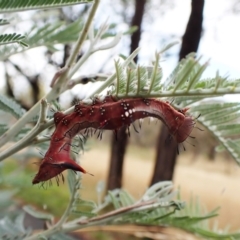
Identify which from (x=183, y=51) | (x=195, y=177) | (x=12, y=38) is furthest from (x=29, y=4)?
(x=195, y=177)

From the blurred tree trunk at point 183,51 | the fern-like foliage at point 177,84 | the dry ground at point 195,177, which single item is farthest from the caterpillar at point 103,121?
the dry ground at point 195,177

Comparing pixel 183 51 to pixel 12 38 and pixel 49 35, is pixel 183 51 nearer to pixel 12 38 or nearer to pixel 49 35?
pixel 49 35

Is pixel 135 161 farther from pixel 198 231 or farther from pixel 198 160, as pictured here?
pixel 198 231

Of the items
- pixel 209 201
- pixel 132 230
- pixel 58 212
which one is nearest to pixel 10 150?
pixel 132 230

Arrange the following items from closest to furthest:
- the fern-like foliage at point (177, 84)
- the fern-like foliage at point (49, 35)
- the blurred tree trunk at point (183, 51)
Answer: the fern-like foliage at point (177, 84)
the fern-like foliage at point (49, 35)
the blurred tree trunk at point (183, 51)

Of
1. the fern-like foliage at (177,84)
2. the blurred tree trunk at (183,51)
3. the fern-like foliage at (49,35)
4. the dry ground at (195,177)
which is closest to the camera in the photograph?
the fern-like foliage at (177,84)

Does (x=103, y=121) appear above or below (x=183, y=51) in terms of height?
below

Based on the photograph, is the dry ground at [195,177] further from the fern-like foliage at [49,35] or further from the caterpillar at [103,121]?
the caterpillar at [103,121]
